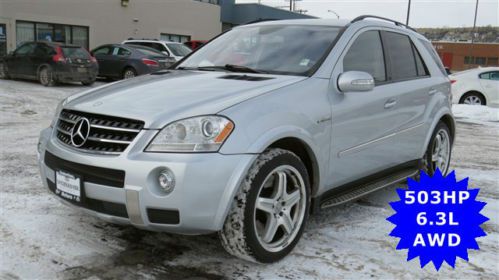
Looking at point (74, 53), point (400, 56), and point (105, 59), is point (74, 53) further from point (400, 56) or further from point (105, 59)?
point (400, 56)

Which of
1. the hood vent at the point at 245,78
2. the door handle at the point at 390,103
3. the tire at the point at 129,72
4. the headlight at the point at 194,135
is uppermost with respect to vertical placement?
the hood vent at the point at 245,78

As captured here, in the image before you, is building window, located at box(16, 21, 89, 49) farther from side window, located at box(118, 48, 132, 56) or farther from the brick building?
the brick building

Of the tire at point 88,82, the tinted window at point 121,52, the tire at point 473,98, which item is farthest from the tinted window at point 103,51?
the tire at point 473,98

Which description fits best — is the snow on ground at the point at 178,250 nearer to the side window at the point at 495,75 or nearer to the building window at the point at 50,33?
the side window at the point at 495,75

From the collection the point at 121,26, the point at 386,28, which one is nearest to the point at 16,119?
the point at 386,28

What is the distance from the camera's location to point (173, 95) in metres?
3.32

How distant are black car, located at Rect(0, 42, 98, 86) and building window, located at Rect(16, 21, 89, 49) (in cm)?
556

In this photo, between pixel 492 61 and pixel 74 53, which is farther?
pixel 492 61

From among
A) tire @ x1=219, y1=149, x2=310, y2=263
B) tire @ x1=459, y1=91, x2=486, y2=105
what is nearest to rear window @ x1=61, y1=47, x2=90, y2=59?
tire @ x1=459, y1=91, x2=486, y2=105

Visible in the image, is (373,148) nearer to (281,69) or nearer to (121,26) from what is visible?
(281,69)

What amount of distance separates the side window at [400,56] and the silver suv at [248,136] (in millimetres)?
24

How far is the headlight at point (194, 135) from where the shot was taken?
2.88 meters

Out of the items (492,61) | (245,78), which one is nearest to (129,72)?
(245,78)

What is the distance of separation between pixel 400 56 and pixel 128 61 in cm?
1273
